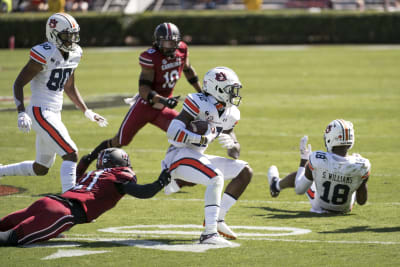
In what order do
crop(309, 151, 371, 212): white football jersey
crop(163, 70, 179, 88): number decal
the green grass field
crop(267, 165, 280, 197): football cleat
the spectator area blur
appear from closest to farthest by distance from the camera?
the green grass field
crop(309, 151, 371, 212): white football jersey
crop(267, 165, 280, 197): football cleat
crop(163, 70, 179, 88): number decal
the spectator area blur

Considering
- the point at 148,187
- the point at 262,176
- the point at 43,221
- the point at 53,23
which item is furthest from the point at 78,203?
the point at 262,176

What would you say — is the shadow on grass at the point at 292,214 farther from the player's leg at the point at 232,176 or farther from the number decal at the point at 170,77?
the number decal at the point at 170,77

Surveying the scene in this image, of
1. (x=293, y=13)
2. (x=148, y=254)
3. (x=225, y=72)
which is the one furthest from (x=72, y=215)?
(x=293, y=13)

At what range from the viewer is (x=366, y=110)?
14.7 meters

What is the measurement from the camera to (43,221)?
20.0ft

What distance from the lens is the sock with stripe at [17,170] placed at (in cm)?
766

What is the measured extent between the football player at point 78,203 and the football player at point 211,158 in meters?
0.27

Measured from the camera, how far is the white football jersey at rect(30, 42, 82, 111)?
7.50m

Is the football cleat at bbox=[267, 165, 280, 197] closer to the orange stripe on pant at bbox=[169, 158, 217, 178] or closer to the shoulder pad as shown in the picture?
the orange stripe on pant at bbox=[169, 158, 217, 178]

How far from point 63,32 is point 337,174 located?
2.95m

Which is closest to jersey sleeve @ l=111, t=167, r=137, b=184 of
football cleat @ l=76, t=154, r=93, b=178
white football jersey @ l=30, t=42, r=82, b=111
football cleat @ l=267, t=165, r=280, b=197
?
white football jersey @ l=30, t=42, r=82, b=111

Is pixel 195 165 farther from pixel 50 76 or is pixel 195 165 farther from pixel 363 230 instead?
pixel 50 76

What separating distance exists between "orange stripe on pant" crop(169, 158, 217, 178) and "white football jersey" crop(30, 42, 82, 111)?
1.81 meters

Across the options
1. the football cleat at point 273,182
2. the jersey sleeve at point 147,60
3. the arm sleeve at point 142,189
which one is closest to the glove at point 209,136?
the arm sleeve at point 142,189
